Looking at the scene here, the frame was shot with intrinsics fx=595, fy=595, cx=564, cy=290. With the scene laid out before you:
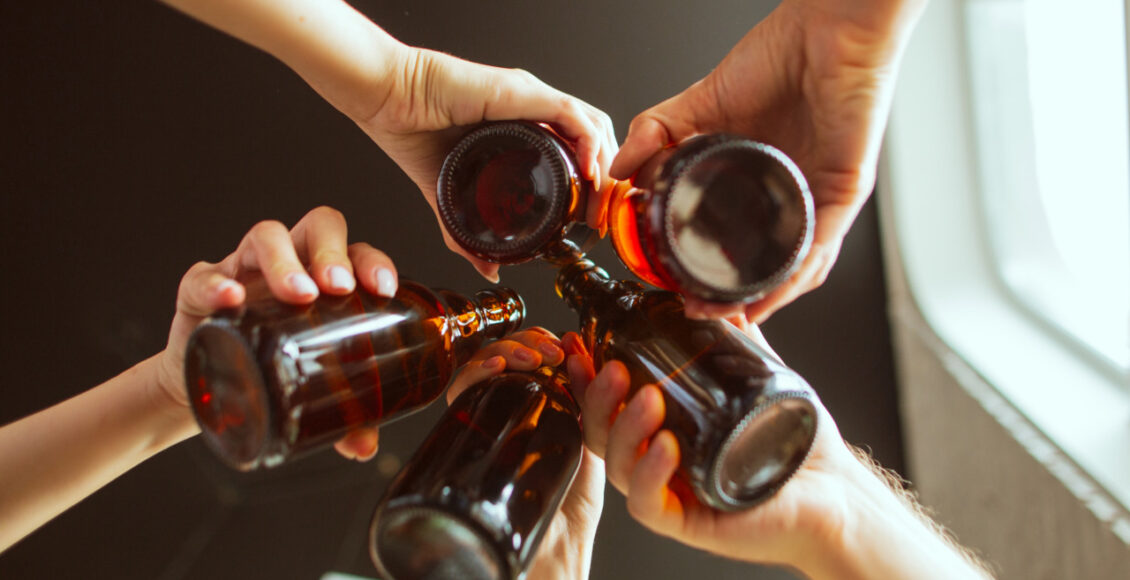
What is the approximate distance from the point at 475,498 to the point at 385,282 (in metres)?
0.20

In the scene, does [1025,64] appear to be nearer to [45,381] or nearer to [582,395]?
[582,395]

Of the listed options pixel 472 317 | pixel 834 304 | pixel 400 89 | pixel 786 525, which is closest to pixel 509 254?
pixel 472 317

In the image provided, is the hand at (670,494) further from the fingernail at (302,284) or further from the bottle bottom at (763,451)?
the fingernail at (302,284)

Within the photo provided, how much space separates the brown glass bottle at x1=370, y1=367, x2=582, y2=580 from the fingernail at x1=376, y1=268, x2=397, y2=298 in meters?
0.12

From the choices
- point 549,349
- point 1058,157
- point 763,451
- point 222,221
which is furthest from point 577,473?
point 1058,157

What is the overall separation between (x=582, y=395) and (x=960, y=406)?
0.75m

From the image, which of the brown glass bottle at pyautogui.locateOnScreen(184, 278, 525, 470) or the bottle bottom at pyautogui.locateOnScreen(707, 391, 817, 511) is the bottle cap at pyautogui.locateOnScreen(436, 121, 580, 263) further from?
the bottle bottom at pyautogui.locateOnScreen(707, 391, 817, 511)

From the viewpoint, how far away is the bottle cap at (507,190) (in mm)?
526

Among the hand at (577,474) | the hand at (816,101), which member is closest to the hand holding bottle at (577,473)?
the hand at (577,474)

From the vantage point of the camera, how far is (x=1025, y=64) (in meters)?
0.96

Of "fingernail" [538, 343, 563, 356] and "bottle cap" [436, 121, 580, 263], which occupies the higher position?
"bottle cap" [436, 121, 580, 263]

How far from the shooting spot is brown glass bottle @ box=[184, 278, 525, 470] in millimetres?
412

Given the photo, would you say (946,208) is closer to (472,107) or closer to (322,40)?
(472,107)

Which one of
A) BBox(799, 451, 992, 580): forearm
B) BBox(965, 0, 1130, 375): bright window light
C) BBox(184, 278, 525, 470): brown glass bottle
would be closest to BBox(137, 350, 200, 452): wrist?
BBox(184, 278, 525, 470): brown glass bottle
